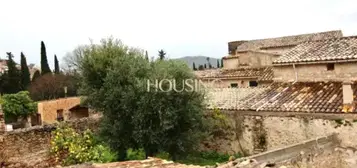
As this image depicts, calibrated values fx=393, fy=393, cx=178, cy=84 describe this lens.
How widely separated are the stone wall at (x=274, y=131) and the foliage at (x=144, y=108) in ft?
5.28

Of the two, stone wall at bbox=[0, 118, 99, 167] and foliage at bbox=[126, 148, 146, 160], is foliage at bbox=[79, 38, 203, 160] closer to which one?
foliage at bbox=[126, 148, 146, 160]

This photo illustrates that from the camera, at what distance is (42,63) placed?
50.1m

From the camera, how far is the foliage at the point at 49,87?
42.1 m

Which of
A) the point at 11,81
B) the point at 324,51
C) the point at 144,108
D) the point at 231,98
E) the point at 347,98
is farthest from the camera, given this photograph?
the point at 11,81

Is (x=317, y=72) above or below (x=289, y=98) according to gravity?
above

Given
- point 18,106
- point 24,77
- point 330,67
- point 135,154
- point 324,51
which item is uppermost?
point 24,77

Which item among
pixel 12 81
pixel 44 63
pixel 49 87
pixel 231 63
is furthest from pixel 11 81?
pixel 231 63

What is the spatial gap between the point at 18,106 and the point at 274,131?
23.1m

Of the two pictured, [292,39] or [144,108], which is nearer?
[144,108]

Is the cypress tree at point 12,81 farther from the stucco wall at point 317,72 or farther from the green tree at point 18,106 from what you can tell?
the stucco wall at point 317,72

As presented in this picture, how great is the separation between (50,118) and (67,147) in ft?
49.2

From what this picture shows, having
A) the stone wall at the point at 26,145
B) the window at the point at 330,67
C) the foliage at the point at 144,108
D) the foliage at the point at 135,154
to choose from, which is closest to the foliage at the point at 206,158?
the foliage at the point at 144,108

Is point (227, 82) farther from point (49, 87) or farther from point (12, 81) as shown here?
point (12, 81)

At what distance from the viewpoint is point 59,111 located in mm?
29188
